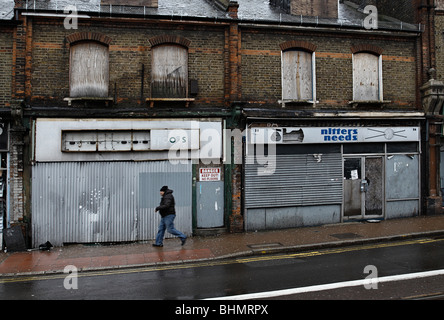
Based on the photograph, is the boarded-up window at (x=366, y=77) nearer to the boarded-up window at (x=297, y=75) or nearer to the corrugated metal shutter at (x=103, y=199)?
the boarded-up window at (x=297, y=75)

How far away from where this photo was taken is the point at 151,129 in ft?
36.6

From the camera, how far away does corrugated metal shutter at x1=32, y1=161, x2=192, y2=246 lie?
419 inches

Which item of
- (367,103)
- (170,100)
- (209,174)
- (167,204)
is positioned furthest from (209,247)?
(367,103)

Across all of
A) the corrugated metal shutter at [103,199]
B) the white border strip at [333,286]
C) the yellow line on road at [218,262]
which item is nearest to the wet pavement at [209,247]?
the yellow line on road at [218,262]

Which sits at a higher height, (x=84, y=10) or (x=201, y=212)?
(x=84, y=10)

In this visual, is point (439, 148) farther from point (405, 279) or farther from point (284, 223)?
point (405, 279)

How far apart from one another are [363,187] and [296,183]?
8.40 ft

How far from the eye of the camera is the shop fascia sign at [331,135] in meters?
11.8

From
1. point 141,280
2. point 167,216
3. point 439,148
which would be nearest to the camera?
point 141,280

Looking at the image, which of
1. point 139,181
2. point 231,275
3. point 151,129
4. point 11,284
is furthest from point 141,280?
point 151,129

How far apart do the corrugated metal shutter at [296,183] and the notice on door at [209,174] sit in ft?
3.17

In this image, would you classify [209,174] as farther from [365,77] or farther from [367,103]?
[365,77]

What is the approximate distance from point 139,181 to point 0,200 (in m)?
4.10

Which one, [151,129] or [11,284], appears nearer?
[11,284]
